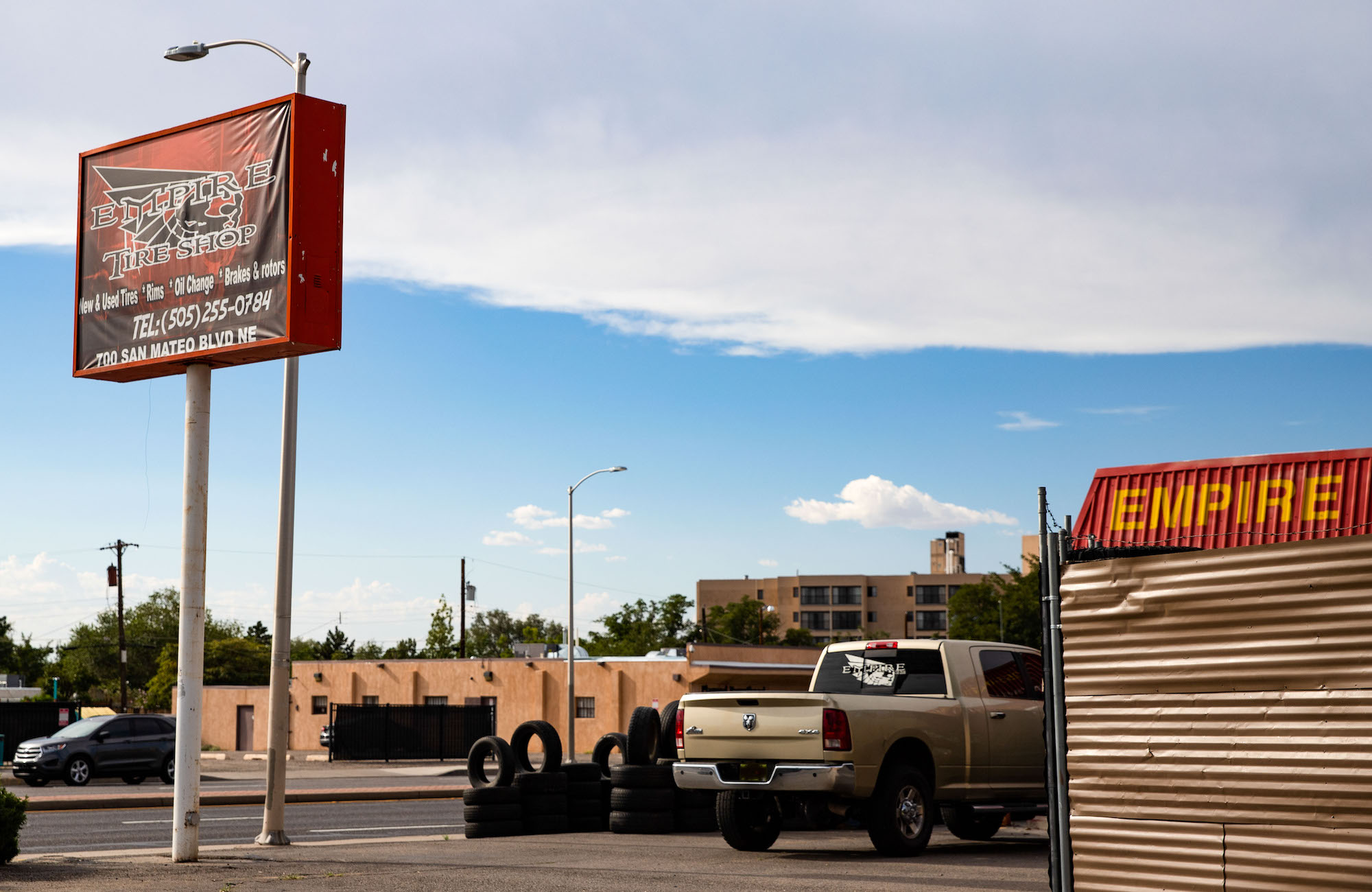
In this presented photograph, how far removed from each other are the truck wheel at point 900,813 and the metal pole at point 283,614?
667cm

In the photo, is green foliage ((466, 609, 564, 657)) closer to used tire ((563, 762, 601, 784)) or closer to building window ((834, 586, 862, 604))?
building window ((834, 586, 862, 604))

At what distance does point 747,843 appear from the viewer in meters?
14.1

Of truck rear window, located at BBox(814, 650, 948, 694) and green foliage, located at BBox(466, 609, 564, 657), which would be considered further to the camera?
green foliage, located at BBox(466, 609, 564, 657)

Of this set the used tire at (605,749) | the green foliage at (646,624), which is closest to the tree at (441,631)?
the green foliage at (646,624)

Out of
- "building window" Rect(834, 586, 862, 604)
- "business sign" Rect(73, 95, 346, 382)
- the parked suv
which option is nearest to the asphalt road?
"business sign" Rect(73, 95, 346, 382)

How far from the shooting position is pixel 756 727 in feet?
43.8

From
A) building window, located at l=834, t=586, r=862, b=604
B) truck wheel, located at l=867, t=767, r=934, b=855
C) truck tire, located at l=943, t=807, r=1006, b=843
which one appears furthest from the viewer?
building window, located at l=834, t=586, r=862, b=604

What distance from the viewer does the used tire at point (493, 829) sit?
52.6 ft

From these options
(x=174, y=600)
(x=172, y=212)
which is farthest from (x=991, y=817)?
(x=174, y=600)

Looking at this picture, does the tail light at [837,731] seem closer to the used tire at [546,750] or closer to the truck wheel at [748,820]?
the truck wheel at [748,820]

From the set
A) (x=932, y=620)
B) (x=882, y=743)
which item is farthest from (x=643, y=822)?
(x=932, y=620)

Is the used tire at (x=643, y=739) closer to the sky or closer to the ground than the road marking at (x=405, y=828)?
closer to the sky

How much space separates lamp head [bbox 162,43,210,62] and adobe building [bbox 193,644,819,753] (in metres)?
36.7

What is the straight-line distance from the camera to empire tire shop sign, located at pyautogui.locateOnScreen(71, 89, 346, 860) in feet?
44.7
